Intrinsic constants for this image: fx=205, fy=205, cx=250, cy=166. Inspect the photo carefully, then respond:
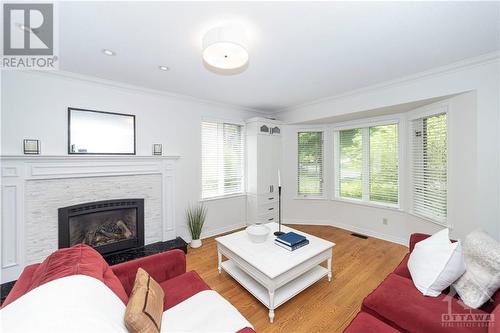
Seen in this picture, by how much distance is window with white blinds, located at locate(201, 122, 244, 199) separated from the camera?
376 cm

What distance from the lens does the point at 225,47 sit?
1.69 metres

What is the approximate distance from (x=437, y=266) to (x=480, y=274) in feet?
0.68

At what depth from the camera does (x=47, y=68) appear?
7.72 ft

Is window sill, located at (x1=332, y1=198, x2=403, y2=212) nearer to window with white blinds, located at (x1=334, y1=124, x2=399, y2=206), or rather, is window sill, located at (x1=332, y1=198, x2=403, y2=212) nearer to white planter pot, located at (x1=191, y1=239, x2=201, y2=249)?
window with white blinds, located at (x1=334, y1=124, x2=399, y2=206)

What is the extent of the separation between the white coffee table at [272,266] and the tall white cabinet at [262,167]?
169 centimetres

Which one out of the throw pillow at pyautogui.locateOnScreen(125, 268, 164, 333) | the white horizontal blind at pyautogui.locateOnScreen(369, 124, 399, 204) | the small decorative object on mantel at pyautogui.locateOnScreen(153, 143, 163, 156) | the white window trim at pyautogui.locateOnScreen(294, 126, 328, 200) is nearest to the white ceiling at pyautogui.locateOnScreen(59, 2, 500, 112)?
the small decorative object on mantel at pyautogui.locateOnScreen(153, 143, 163, 156)

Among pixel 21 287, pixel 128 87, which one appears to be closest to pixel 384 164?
pixel 128 87

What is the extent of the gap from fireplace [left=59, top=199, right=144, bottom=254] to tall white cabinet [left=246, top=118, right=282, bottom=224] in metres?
1.98

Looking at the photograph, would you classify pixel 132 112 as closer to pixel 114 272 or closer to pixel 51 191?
pixel 51 191

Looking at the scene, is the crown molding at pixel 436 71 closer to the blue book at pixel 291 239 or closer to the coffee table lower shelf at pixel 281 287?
the blue book at pixel 291 239

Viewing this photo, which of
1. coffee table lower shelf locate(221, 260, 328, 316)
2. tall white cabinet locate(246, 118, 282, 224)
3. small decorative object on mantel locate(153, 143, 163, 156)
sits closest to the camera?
coffee table lower shelf locate(221, 260, 328, 316)

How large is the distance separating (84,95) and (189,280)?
2646 millimetres

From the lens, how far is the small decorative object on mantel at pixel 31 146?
229 cm

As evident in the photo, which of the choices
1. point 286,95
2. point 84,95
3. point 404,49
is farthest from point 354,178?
point 84,95
